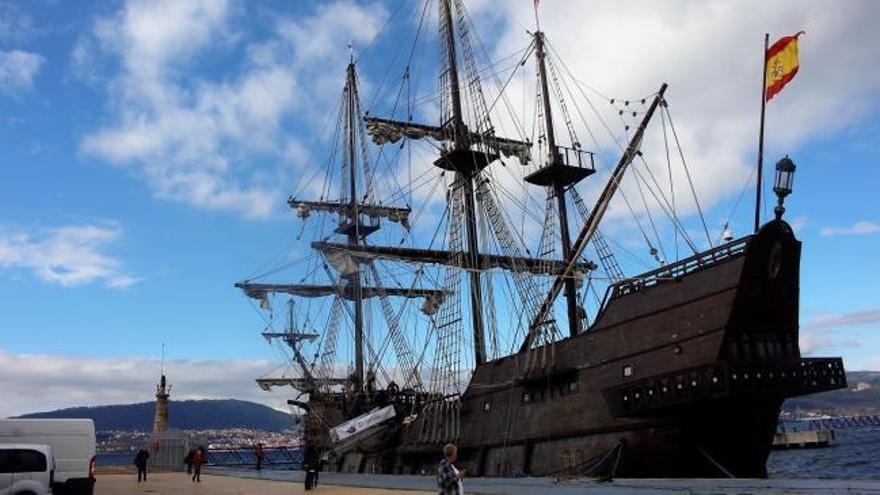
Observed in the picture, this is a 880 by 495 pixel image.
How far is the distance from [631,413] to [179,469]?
1141 inches

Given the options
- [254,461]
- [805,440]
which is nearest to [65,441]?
[254,461]

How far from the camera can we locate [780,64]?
18.6 meters

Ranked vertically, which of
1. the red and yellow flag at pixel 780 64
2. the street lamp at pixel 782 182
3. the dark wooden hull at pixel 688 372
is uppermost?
the red and yellow flag at pixel 780 64

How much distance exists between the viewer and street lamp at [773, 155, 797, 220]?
19.1 meters

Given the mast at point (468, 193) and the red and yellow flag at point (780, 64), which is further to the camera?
the mast at point (468, 193)

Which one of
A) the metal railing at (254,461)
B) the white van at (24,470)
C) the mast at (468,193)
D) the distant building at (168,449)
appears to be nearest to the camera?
the white van at (24,470)

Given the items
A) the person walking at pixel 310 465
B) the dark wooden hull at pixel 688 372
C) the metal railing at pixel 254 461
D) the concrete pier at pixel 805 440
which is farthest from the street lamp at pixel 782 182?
the concrete pier at pixel 805 440

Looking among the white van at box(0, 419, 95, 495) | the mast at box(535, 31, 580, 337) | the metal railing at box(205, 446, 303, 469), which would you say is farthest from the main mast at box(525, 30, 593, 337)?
the metal railing at box(205, 446, 303, 469)

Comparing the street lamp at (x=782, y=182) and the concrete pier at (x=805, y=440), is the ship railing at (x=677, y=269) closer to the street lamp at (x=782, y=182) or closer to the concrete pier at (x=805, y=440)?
the street lamp at (x=782, y=182)

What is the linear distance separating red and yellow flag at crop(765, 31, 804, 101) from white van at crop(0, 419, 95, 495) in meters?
18.6

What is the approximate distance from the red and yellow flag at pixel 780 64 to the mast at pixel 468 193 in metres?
15.3

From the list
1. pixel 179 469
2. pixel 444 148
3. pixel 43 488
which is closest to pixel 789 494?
pixel 43 488

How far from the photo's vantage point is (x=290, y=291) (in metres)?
56.5

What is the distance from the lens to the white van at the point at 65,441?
1798 centimetres
